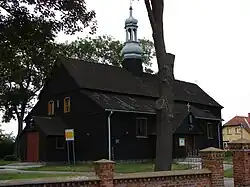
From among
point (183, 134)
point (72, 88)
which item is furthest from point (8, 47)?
point (183, 134)

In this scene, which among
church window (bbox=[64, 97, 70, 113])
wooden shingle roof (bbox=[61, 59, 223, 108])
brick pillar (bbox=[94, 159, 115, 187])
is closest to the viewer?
brick pillar (bbox=[94, 159, 115, 187])

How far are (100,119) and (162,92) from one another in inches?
689

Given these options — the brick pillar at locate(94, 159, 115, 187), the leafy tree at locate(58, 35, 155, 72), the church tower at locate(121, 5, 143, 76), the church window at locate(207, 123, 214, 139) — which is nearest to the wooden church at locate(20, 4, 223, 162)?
the church window at locate(207, 123, 214, 139)

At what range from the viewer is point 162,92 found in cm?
1470

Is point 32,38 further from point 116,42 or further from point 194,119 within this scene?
point 116,42

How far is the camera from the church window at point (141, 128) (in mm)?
34188

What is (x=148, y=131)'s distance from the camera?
34969 millimetres

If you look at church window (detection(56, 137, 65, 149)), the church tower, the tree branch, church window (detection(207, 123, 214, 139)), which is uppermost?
the church tower

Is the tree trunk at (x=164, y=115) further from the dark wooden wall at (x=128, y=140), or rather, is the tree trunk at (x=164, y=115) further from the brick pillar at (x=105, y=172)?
the dark wooden wall at (x=128, y=140)

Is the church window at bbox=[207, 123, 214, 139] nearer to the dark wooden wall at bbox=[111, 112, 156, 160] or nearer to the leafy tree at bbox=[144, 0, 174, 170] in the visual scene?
the dark wooden wall at bbox=[111, 112, 156, 160]

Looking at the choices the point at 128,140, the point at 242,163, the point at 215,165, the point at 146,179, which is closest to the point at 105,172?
the point at 146,179

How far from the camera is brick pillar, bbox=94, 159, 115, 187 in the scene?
9859 mm

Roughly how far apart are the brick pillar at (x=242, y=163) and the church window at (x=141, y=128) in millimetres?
20686

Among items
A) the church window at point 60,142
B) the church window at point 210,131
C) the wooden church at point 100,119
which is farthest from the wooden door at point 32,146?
the church window at point 210,131
